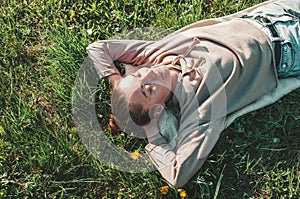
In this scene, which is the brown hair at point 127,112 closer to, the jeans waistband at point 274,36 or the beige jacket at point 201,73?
the beige jacket at point 201,73

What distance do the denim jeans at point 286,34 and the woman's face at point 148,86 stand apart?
0.66m

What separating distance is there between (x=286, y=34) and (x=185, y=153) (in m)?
0.89

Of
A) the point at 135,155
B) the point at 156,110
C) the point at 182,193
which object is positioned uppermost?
the point at 156,110

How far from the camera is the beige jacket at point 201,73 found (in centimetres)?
268

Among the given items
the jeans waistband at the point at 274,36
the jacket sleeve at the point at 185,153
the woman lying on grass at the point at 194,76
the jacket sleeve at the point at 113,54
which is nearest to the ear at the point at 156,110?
the woman lying on grass at the point at 194,76

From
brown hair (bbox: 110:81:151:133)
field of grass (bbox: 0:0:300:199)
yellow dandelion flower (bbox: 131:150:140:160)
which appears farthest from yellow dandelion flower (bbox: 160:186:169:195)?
brown hair (bbox: 110:81:151:133)

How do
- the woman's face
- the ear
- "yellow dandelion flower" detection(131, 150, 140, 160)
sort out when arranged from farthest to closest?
"yellow dandelion flower" detection(131, 150, 140, 160) → the ear → the woman's face

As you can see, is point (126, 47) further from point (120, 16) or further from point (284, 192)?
point (284, 192)

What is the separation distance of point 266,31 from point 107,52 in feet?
2.95

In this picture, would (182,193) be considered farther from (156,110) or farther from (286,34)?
(286,34)

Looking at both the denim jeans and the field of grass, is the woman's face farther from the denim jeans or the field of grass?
the denim jeans

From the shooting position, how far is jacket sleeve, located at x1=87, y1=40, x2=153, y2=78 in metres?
2.88

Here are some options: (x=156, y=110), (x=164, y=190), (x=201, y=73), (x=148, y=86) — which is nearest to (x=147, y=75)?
(x=148, y=86)

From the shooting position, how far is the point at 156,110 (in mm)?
2725
